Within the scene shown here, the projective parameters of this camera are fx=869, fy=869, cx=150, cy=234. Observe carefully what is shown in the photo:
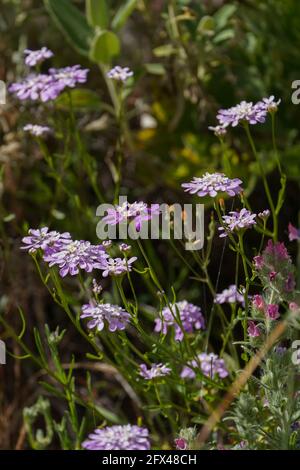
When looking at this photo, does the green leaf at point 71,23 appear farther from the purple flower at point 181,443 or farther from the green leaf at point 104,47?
the purple flower at point 181,443

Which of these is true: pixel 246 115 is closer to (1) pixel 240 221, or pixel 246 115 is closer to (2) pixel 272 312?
(1) pixel 240 221

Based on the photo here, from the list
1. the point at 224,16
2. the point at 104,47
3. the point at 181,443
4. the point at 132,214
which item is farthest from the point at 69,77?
the point at 181,443

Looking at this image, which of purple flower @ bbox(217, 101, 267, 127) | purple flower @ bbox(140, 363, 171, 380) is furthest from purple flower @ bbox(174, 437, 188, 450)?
purple flower @ bbox(217, 101, 267, 127)

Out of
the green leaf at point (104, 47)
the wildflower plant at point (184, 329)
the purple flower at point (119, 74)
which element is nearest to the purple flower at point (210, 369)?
the wildflower plant at point (184, 329)

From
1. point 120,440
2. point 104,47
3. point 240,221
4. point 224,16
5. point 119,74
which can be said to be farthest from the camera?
point 224,16

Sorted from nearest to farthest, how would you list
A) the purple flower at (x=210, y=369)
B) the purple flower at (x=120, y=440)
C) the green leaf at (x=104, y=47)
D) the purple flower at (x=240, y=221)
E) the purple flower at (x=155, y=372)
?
1. the purple flower at (x=120, y=440)
2. the purple flower at (x=240, y=221)
3. the purple flower at (x=155, y=372)
4. the purple flower at (x=210, y=369)
5. the green leaf at (x=104, y=47)

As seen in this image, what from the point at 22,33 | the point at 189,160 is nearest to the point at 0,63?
the point at 22,33
